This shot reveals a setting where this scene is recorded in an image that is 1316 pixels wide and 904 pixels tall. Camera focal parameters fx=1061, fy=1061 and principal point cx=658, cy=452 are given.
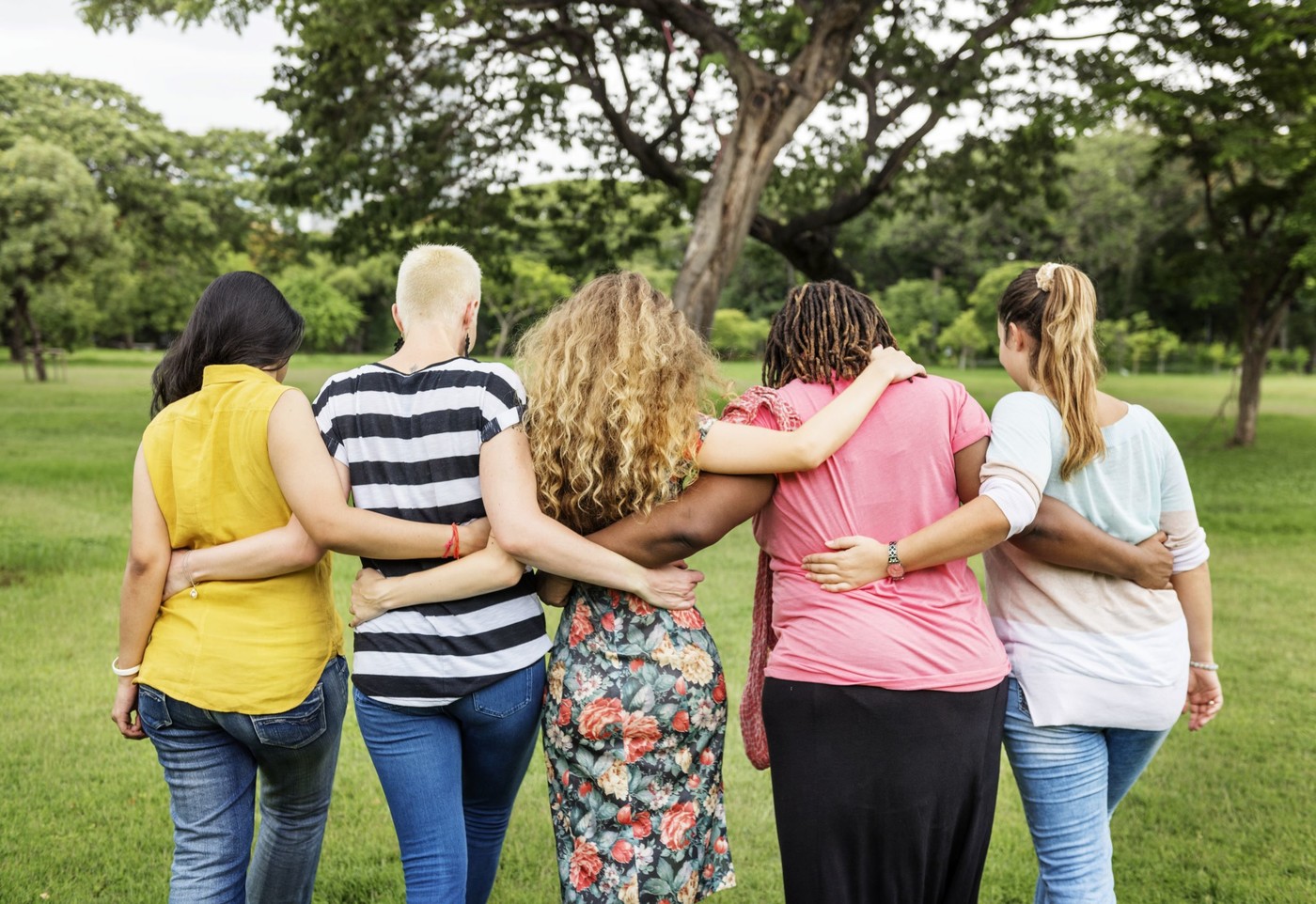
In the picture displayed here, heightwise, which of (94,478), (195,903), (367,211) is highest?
(367,211)

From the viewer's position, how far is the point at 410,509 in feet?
8.27

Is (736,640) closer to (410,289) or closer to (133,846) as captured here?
(133,846)

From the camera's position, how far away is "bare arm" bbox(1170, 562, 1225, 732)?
2.64m

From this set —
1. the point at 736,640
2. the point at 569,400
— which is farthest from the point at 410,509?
the point at 736,640

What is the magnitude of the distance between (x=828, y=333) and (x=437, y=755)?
138 centimetres

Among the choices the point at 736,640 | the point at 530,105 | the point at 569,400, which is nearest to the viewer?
the point at 569,400

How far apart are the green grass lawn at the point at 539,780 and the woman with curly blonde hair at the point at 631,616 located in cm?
56

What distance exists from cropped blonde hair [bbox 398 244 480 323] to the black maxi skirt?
120 cm

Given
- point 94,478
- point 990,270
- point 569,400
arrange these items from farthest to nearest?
point 990,270
point 94,478
point 569,400

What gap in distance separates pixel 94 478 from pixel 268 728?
464 inches

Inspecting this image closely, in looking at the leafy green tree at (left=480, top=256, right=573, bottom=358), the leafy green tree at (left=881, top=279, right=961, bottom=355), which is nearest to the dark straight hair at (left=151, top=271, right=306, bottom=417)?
the leafy green tree at (left=480, top=256, right=573, bottom=358)

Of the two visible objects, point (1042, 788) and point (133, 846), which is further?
point (133, 846)

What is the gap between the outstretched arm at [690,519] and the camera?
2.47m

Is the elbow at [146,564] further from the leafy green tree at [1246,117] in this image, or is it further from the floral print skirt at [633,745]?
the leafy green tree at [1246,117]
